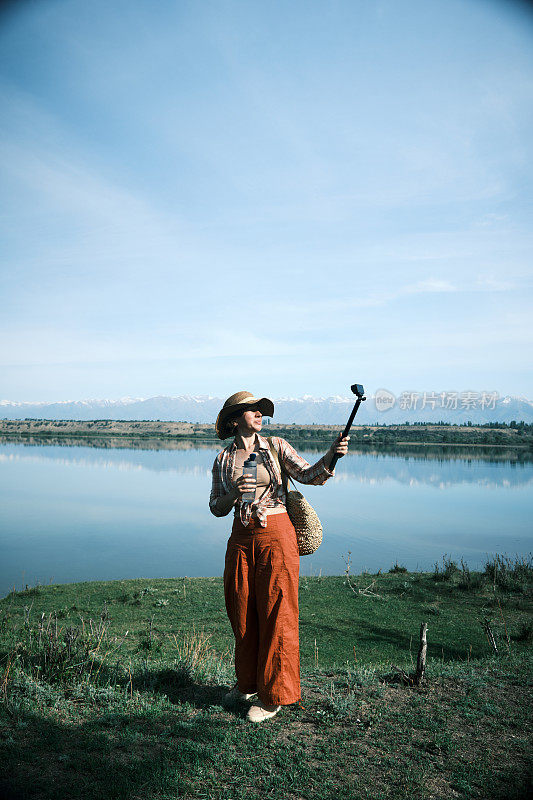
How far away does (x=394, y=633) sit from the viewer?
9.03 metres

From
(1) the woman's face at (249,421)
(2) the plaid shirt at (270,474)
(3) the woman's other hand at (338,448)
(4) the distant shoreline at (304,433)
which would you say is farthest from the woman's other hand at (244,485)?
(4) the distant shoreline at (304,433)

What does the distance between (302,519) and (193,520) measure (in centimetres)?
2347

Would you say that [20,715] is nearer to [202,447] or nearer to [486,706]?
[486,706]

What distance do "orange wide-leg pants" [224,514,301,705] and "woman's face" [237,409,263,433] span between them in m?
0.68

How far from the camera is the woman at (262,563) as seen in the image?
3.74m

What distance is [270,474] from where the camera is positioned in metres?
3.97

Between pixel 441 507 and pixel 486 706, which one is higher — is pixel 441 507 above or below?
below

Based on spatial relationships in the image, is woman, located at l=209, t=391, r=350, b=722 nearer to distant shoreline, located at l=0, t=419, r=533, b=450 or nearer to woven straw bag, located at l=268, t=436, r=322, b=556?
woven straw bag, located at l=268, t=436, r=322, b=556

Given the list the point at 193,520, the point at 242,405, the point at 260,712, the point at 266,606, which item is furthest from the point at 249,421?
the point at 193,520

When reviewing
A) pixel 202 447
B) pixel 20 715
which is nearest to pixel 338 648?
pixel 20 715

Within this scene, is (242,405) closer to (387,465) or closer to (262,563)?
(262,563)

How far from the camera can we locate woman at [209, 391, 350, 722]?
3736 mm

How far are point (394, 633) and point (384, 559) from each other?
10.7 m

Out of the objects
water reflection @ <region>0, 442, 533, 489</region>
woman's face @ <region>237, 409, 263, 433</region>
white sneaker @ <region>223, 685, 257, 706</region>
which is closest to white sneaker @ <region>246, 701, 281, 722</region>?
white sneaker @ <region>223, 685, 257, 706</region>
